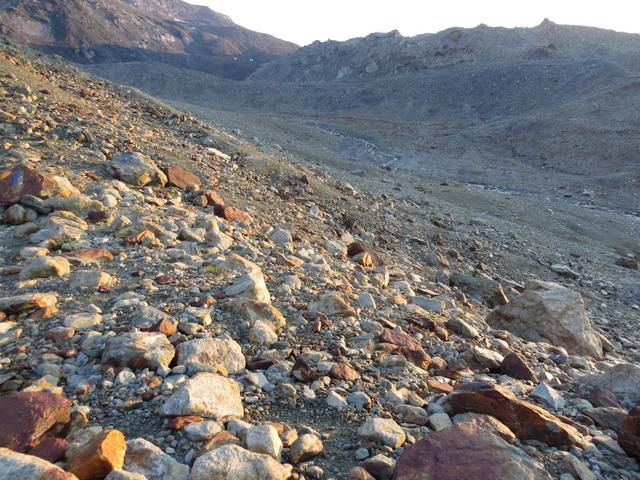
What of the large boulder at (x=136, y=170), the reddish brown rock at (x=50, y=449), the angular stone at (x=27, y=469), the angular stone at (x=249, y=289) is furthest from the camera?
the large boulder at (x=136, y=170)

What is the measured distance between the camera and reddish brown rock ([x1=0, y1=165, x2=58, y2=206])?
16.0 ft

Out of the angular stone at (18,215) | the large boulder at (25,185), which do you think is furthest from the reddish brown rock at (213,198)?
the angular stone at (18,215)

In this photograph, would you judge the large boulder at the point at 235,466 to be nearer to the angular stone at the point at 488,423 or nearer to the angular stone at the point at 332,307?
the angular stone at the point at 488,423

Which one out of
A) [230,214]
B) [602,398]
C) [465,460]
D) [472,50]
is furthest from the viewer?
[472,50]

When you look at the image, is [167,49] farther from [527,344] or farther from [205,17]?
[527,344]

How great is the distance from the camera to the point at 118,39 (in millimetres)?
78938

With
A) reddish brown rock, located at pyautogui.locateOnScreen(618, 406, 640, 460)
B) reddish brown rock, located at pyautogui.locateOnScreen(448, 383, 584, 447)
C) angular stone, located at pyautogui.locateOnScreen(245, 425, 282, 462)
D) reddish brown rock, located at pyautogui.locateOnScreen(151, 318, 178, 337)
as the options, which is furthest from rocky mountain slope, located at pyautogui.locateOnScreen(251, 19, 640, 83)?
angular stone, located at pyautogui.locateOnScreen(245, 425, 282, 462)

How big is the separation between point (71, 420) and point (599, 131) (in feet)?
108

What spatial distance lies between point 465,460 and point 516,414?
722 millimetres

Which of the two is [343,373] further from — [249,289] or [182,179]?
[182,179]

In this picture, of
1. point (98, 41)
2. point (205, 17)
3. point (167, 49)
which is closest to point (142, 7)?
point (205, 17)

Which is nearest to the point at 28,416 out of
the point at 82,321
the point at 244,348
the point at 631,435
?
the point at 82,321

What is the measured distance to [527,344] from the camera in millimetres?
5109

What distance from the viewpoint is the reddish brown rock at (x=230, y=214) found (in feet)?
20.5
